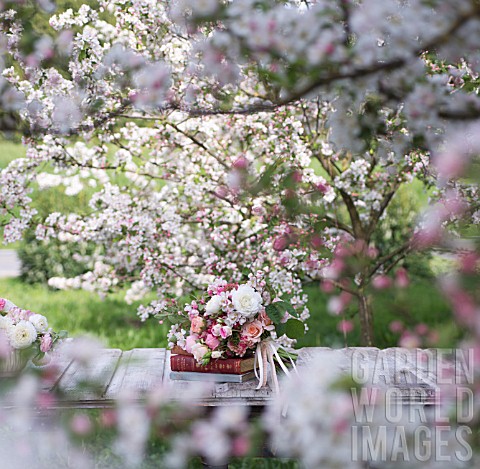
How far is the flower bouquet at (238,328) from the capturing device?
2.36 metres

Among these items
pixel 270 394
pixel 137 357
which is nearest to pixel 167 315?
pixel 137 357

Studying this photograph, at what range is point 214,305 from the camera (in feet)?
7.95

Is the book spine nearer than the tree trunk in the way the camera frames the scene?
Yes

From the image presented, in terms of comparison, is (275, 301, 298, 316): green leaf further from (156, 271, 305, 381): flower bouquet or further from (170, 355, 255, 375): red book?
(170, 355, 255, 375): red book

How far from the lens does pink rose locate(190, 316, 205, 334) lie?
2416mm

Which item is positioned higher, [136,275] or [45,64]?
[45,64]

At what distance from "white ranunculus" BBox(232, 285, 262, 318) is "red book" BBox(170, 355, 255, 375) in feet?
0.52

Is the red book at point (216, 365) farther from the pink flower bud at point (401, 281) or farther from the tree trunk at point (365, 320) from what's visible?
the tree trunk at point (365, 320)

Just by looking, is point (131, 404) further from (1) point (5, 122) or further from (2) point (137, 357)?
(1) point (5, 122)

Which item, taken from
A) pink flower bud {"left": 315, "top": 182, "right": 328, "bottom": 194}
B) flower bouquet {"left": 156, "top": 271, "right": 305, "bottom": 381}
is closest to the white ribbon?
flower bouquet {"left": 156, "top": 271, "right": 305, "bottom": 381}

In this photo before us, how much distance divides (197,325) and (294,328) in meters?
0.33

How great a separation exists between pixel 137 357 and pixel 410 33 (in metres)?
1.59

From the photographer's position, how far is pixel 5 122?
11.6ft

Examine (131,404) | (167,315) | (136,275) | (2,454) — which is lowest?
(2,454)
